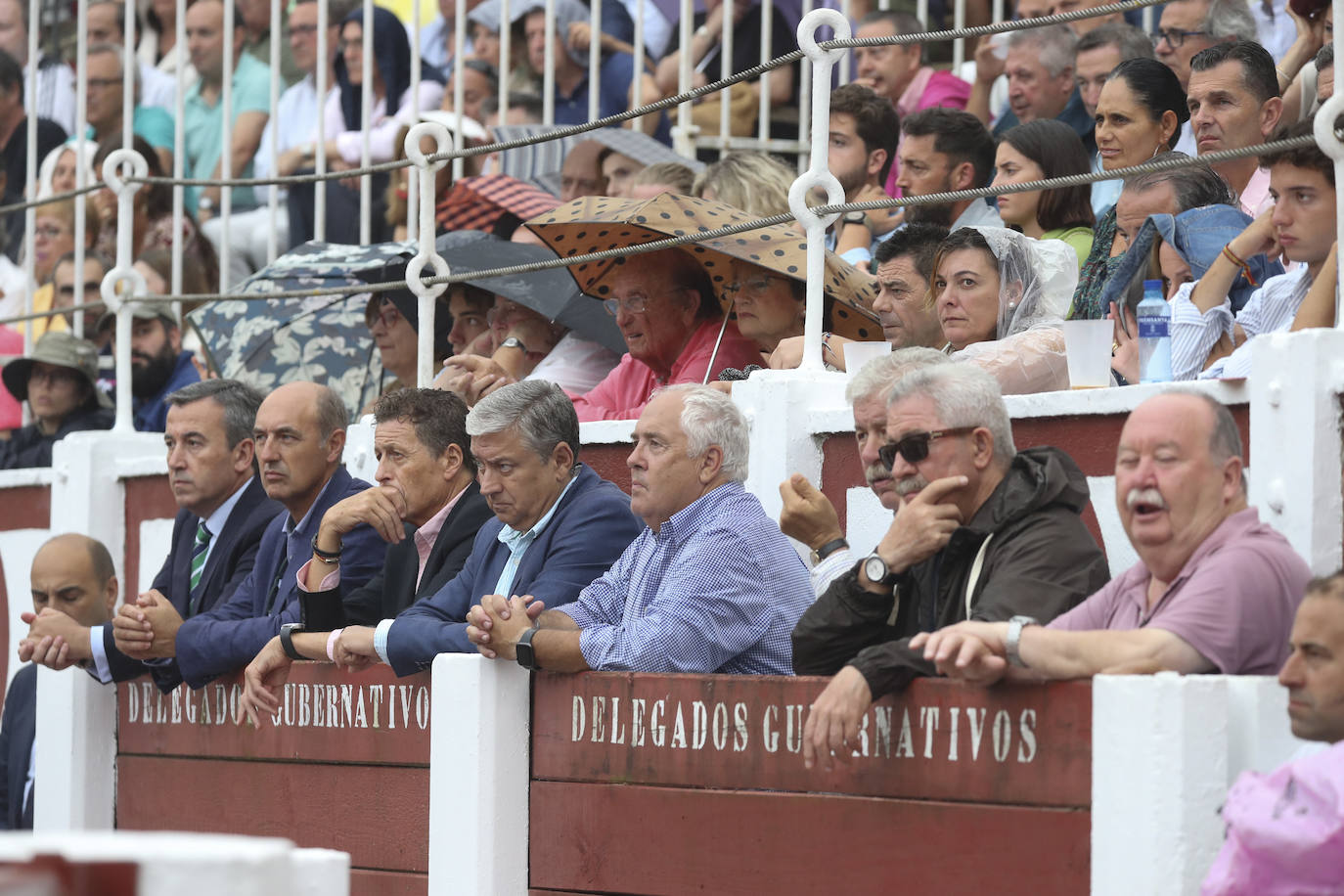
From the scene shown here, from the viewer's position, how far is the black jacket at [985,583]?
4.49m

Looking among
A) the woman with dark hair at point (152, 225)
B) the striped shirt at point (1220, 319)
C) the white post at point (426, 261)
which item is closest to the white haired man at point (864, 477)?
the striped shirt at point (1220, 319)

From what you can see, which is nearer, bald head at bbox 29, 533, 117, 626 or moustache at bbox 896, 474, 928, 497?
moustache at bbox 896, 474, 928, 497

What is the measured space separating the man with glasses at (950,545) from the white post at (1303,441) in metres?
0.37

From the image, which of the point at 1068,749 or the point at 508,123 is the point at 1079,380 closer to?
the point at 1068,749

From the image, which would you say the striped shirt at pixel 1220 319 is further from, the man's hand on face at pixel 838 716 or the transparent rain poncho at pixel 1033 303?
the man's hand on face at pixel 838 716

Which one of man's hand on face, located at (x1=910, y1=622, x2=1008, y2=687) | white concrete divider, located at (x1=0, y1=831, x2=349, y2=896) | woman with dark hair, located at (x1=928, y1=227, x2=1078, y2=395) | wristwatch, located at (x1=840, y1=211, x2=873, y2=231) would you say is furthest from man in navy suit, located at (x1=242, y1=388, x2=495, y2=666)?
white concrete divider, located at (x1=0, y1=831, x2=349, y2=896)

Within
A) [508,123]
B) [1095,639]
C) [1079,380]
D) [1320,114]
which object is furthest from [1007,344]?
[508,123]

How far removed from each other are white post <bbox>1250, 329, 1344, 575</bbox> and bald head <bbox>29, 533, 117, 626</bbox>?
4.28 meters

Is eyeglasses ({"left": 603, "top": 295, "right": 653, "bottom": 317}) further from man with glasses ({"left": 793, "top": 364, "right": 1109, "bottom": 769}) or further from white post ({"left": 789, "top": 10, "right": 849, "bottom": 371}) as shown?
man with glasses ({"left": 793, "top": 364, "right": 1109, "bottom": 769})

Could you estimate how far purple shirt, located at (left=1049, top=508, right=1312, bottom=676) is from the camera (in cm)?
410

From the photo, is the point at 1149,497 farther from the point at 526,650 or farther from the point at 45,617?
the point at 45,617

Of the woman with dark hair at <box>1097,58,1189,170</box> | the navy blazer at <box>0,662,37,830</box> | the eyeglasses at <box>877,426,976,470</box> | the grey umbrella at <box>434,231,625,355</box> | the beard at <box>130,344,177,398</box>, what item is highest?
the woman with dark hair at <box>1097,58,1189,170</box>

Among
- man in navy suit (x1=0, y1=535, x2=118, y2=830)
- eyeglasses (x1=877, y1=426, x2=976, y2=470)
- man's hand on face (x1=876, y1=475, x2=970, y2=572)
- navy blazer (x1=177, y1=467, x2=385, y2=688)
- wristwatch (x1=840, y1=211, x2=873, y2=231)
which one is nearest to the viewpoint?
man's hand on face (x1=876, y1=475, x2=970, y2=572)

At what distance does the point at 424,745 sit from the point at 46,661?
1.88 metres
